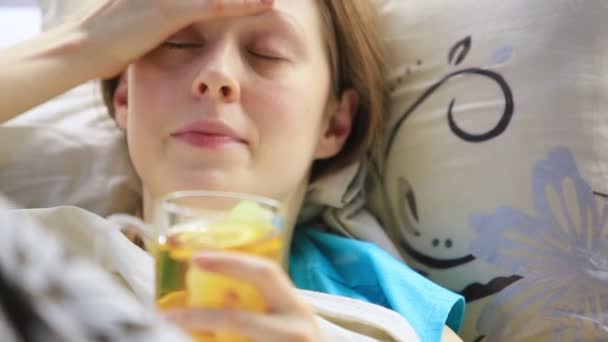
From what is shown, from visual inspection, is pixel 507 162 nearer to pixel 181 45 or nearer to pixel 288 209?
pixel 288 209

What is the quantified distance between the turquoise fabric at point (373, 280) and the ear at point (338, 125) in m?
0.14

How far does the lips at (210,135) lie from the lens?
0.85m

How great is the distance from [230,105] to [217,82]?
37 millimetres

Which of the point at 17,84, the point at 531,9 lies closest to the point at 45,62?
the point at 17,84

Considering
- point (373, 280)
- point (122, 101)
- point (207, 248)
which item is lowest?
point (373, 280)

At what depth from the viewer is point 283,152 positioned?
912 mm

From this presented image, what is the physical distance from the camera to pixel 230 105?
2.82ft

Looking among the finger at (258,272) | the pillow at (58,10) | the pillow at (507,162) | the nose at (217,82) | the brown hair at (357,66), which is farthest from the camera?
the pillow at (58,10)

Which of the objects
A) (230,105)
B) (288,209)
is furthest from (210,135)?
(288,209)

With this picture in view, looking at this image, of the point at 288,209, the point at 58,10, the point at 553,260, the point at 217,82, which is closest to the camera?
the point at 217,82

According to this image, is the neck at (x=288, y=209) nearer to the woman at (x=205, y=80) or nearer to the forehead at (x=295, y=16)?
the woman at (x=205, y=80)

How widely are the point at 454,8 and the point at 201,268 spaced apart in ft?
2.50

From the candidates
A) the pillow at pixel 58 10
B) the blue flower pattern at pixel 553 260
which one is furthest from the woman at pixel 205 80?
the pillow at pixel 58 10

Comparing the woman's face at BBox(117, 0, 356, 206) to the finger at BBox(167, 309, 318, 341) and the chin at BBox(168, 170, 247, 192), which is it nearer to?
the chin at BBox(168, 170, 247, 192)
